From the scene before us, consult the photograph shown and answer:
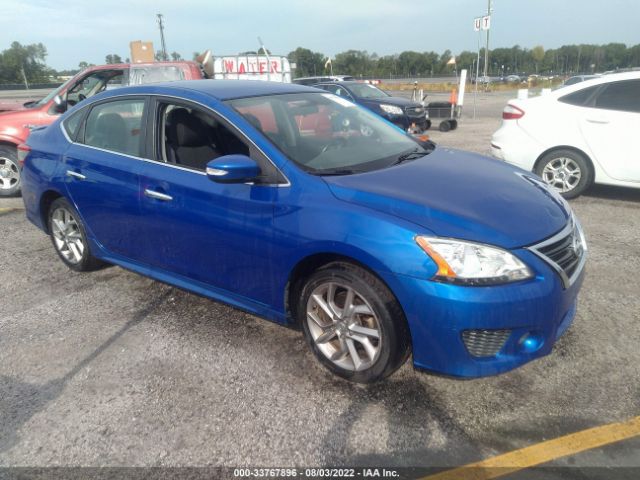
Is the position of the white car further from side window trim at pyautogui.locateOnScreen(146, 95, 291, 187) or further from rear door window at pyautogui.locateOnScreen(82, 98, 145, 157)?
rear door window at pyautogui.locateOnScreen(82, 98, 145, 157)

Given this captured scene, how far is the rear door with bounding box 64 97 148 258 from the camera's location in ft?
12.1

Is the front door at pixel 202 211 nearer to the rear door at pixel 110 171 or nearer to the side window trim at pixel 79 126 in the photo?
the rear door at pixel 110 171

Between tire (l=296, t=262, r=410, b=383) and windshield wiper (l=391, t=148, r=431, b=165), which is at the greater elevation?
windshield wiper (l=391, t=148, r=431, b=165)

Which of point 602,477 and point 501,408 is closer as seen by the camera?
point 602,477

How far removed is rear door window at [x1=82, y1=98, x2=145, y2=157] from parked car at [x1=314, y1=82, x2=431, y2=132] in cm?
905

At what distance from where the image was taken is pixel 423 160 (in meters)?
3.46

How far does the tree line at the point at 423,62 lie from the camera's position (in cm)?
7619

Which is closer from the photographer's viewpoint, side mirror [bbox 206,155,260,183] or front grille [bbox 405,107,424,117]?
side mirror [bbox 206,155,260,183]

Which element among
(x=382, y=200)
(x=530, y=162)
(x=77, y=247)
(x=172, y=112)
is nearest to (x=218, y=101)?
(x=172, y=112)

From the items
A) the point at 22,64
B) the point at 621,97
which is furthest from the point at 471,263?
the point at 22,64

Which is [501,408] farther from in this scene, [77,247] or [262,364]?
[77,247]

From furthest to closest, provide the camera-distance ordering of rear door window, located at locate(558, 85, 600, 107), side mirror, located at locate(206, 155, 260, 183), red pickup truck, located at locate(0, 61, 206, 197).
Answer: red pickup truck, located at locate(0, 61, 206, 197) → rear door window, located at locate(558, 85, 600, 107) → side mirror, located at locate(206, 155, 260, 183)

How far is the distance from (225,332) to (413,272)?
63.9 inches

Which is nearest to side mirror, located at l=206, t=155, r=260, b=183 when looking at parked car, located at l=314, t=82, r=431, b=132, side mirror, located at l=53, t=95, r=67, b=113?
side mirror, located at l=53, t=95, r=67, b=113
